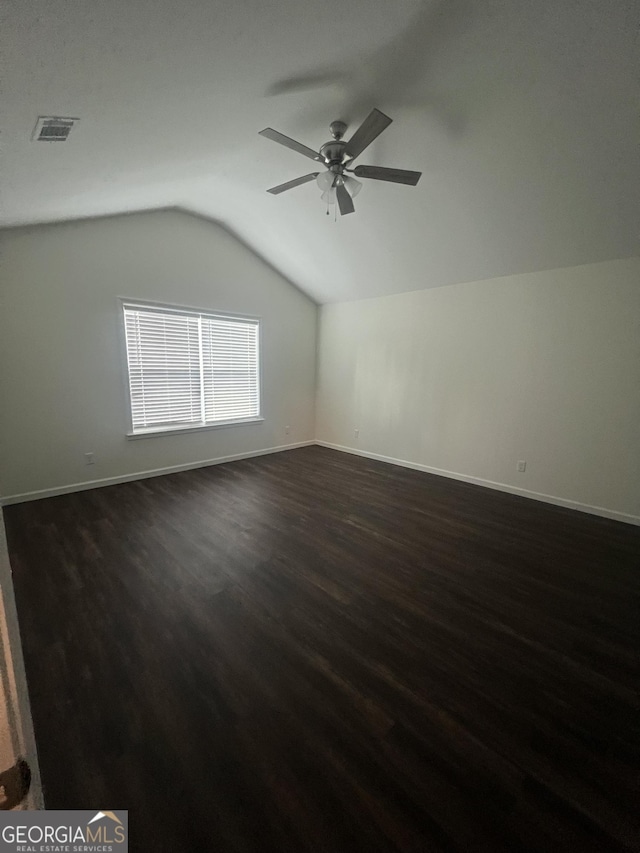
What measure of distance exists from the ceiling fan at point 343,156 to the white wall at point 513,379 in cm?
221

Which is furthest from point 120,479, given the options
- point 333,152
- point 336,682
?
point 333,152

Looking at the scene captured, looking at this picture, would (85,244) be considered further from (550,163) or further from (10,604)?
(550,163)

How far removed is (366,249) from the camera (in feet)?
13.3

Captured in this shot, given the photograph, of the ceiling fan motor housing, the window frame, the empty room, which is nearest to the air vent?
the empty room

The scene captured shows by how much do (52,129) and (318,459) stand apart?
14.2 ft

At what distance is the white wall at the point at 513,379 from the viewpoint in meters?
3.21

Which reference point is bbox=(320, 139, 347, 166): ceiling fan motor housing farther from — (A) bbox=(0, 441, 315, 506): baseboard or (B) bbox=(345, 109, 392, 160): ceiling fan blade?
(A) bbox=(0, 441, 315, 506): baseboard

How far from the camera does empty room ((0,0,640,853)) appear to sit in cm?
114

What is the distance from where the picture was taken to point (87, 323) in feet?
11.7

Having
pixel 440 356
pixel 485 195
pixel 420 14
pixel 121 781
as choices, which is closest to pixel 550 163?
pixel 485 195

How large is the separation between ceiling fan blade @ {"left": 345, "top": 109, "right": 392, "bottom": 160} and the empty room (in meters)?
0.02

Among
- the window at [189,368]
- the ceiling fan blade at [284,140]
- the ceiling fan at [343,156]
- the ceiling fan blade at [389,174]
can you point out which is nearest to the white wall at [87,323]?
the window at [189,368]

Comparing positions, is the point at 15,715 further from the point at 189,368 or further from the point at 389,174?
the point at 189,368

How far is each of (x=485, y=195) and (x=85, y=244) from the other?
403 cm
